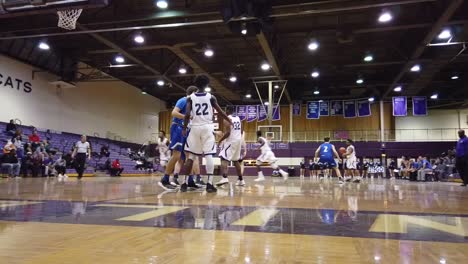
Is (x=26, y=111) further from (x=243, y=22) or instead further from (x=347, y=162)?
(x=347, y=162)

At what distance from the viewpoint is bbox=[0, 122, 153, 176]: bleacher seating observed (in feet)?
66.8

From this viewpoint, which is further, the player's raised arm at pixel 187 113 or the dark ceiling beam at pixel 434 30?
the dark ceiling beam at pixel 434 30

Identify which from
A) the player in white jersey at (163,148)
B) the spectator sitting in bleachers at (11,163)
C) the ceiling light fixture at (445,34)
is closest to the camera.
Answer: the player in white jersey at (163,148)

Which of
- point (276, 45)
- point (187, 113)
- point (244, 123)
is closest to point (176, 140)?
point (187, 113)

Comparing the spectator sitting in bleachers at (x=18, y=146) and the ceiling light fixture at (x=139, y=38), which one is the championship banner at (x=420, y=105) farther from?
the spectator sitting in bleachers at (x=18, y=146)

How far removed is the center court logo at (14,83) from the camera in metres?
19.7

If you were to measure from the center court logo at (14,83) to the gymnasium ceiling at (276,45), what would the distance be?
1297 mm

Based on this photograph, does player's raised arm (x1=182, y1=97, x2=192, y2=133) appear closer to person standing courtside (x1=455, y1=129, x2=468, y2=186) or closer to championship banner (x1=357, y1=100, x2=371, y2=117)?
person standing courtside (x1=455, y1=129, x2=468, y2=186)

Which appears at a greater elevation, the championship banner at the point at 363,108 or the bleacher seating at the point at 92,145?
the championship banner at the point at 363,108

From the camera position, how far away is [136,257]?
1.66 m

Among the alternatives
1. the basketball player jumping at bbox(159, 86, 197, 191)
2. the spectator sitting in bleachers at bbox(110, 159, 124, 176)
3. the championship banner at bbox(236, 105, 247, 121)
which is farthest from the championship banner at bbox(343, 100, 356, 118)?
the basketball player jumping at bbox(159, 86, 197, 191)

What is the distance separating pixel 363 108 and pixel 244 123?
11140 mm

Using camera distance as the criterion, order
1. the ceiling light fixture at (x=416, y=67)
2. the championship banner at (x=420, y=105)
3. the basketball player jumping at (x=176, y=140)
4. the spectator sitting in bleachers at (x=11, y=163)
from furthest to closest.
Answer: the championship banner at (x=420, y=105)
the ceiling light fixture at (x=416, y=67)
the spectator sitting in bleachers at (x=11, y=163)
the basketball player jumping at (x=176, y=140)

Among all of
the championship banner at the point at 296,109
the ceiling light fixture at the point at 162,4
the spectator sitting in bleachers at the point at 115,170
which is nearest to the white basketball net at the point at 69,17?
the ceiling light fixture at the point at 162,4
